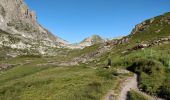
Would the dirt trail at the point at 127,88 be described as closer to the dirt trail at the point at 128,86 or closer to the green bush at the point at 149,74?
the dirt trail at the point at 128,86

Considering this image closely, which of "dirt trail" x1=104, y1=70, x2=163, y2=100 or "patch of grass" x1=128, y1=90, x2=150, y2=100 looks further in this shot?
"dirt trail" x1=104, y1=70, x2=163, y2=100

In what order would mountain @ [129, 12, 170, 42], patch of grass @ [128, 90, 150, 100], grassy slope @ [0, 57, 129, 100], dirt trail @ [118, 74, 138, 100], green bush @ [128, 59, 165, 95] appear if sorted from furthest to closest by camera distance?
1. mountain @ [129, 12, 170, 42]
2. green bush @ [128, 59, 165, 95]
3. grassy slope @ [0, 57, 129, 100]
4. dirt trail @ [118, 74, 138, 100]
5. patch of grass @ [128, 90, 150, 100]

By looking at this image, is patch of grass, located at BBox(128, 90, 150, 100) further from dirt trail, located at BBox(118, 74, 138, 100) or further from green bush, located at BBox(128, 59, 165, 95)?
green bush, located at BBox(128, 59, 165, 95)

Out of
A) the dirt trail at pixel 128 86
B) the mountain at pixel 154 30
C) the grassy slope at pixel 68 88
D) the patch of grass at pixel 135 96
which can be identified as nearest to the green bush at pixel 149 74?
the dirt trail at pixel 128 86

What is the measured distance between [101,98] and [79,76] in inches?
597

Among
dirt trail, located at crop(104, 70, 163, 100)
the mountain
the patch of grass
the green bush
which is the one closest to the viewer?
the patch of grass

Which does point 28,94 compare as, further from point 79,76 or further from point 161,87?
point 161,87

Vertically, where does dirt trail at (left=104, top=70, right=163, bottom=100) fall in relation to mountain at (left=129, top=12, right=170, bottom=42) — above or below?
below

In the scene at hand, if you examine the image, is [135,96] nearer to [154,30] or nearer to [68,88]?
[68,88]

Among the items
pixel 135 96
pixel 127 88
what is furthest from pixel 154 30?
pixel 135 96

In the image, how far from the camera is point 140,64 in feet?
173

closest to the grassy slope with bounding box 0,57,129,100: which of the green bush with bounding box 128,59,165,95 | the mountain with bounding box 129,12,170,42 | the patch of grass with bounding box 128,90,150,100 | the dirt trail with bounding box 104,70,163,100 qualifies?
the dirt trail with bounding box 104,70,163,100

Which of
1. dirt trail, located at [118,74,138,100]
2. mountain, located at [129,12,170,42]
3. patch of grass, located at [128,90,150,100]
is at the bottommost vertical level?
patch of grass, located at [128,90,150,100]

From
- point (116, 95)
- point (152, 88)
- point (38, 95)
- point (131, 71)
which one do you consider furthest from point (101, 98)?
point (131, 71)
